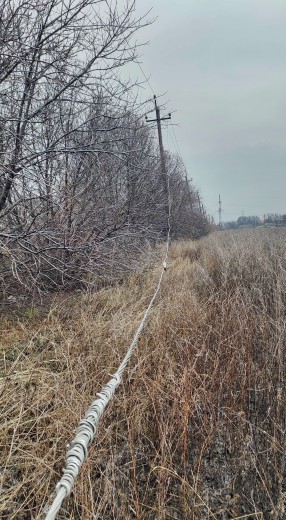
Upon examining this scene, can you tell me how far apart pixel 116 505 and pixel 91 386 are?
874mm

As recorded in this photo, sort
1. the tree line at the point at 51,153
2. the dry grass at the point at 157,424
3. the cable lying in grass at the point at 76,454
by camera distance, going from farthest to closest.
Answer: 1. the tree line at the point at 51,153
2. the dry grass at the point at 157,424
3. the cable lying in grass at the point at 76,454

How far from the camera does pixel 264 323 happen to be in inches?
123

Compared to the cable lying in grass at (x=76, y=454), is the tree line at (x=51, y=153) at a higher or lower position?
higher

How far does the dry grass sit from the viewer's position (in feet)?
4.98

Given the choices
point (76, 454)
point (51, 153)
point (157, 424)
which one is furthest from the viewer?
point (51, 153)

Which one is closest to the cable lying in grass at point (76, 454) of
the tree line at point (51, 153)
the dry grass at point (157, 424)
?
the dry grass at point (157, 424)

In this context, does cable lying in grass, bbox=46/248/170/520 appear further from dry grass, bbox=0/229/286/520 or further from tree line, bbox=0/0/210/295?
tree line, bbox=0/0/210/295

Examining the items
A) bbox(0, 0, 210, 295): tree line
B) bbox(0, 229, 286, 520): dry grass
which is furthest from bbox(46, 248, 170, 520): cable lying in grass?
bbox(0, 0, 210, 295): tree line

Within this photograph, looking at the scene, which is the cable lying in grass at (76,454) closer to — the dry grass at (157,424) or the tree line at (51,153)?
the dry grass at (157,424)

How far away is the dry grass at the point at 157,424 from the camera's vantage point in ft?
4.98

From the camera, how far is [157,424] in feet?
6.29

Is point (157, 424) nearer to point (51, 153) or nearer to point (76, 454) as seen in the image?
point (76, 454)

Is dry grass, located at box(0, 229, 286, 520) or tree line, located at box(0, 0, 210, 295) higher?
tree line, located at box(0, 0, 210, 295)

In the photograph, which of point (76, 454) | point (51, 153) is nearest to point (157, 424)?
point (76, 454)
